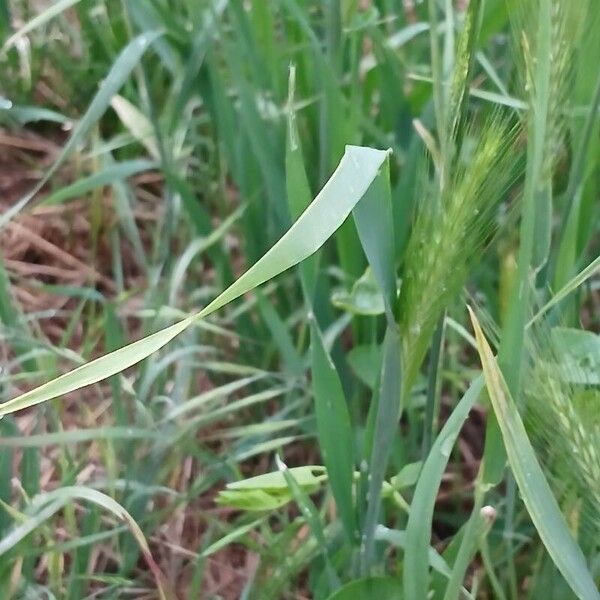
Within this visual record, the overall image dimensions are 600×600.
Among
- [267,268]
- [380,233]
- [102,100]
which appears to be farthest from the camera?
[102,100]

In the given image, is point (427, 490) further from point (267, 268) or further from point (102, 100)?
point (102, 100)

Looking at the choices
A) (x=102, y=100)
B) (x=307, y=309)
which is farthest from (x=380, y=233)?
(x=102, y=100)

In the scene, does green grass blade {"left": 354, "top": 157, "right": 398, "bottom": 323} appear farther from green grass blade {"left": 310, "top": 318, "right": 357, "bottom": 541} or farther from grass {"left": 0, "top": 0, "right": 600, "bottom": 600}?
green grass blade {"left": 310, "top": 318, "right": 357, "bottom": 541}

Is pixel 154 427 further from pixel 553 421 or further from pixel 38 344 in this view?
pixel 553 421

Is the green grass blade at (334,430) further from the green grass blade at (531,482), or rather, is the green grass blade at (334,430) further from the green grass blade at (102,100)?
the green grass blade at (102,100)

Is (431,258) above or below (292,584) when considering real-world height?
above

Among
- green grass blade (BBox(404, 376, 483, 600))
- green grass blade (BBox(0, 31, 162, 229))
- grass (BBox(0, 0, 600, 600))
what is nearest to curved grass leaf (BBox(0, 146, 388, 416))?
grass (BBox(0, 0, 600, 600))

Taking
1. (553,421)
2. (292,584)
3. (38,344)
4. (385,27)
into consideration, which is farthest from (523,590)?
(385,27)
